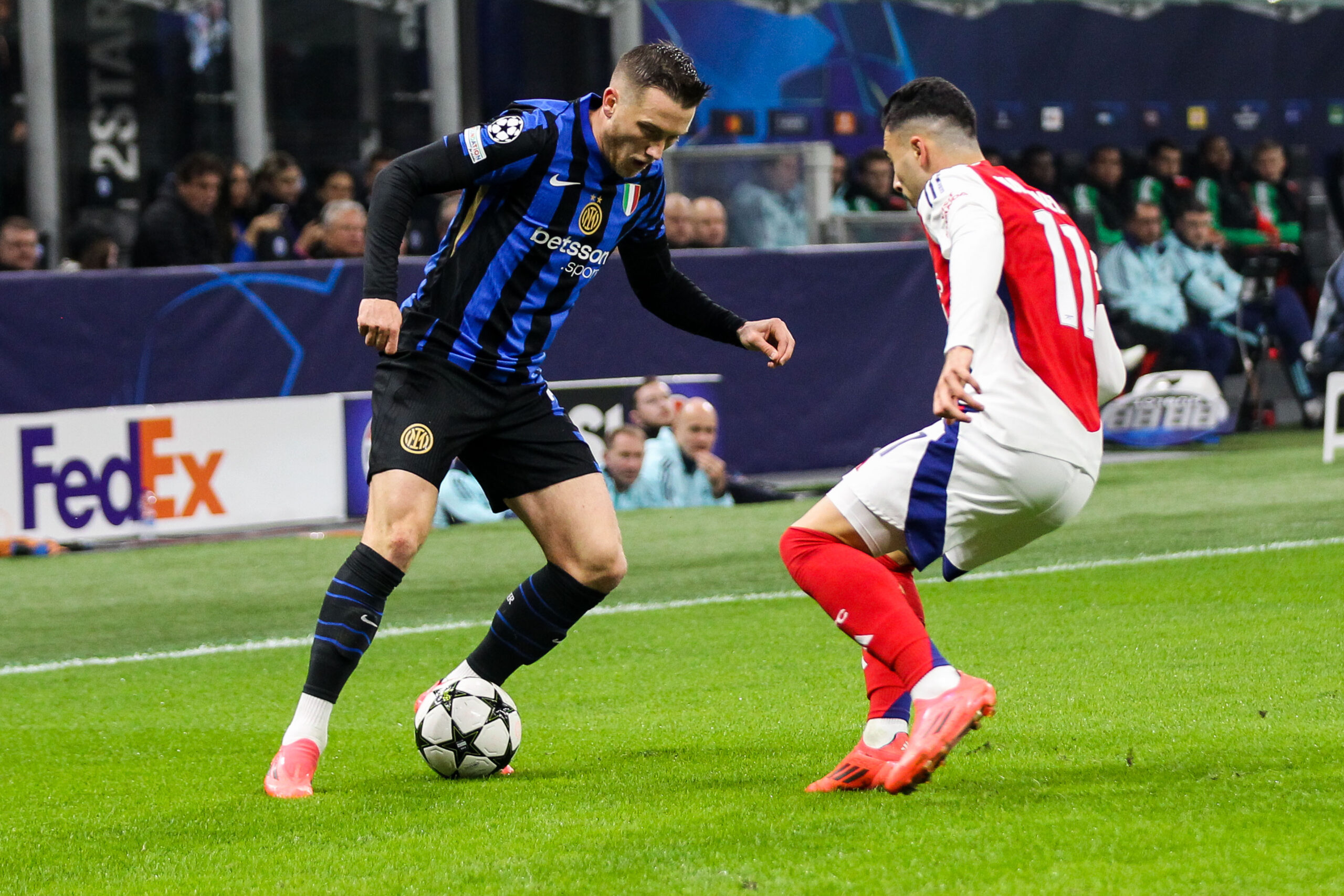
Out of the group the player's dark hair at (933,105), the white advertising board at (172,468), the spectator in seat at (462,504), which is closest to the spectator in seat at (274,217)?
the white advertising board at (172,468)

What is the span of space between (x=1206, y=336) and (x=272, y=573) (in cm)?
835

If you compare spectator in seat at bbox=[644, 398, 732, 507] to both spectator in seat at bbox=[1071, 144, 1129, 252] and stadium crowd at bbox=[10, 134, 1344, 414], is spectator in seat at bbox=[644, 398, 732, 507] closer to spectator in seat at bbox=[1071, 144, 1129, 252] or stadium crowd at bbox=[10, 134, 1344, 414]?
stadium crowd at bbox=[10, 134, 1344, 414]

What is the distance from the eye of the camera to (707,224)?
12.6 m

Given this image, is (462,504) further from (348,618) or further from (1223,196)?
(1223,196)

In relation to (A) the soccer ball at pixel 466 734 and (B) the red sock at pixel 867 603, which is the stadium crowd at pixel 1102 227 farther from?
(B) the red sock at pixel 867 603

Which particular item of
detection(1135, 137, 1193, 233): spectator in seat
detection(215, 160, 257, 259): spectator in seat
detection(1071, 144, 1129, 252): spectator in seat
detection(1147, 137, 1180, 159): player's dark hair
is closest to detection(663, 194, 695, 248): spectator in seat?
detection(215, 160, 257, 259): spectator in seat

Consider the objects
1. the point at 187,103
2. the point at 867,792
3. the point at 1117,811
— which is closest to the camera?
the point at 1117,811

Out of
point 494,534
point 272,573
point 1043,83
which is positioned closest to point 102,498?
point 272,573

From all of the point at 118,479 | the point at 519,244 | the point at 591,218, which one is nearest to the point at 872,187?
the point at 118,479

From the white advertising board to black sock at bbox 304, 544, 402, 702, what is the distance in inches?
228

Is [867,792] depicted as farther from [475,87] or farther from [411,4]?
[411,4]

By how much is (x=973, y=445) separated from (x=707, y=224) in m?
8.64

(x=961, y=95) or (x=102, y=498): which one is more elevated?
(x=961, y=95)

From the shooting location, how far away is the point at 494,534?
10.4 metres
